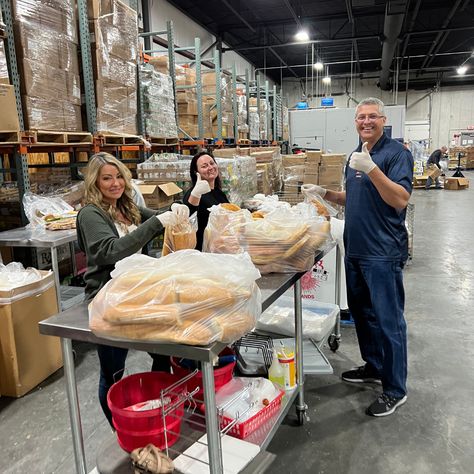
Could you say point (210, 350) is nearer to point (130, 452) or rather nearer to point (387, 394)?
point (130, 452)

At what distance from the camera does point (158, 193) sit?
4676 mm

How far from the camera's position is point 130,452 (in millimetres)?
1657

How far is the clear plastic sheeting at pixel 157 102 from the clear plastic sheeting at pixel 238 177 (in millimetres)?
1362

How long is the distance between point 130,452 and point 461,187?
15193 millimetres

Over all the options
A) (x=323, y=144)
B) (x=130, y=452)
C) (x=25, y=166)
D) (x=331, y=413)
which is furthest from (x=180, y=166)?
(x=323, y=144)

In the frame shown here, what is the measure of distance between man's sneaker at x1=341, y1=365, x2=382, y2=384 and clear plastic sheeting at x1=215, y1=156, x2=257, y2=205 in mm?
2172

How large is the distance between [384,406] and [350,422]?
236 mm

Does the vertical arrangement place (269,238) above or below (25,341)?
above

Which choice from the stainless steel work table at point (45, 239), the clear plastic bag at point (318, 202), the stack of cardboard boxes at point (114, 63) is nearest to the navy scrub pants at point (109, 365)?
the stainless steel work table at point (45, 239)

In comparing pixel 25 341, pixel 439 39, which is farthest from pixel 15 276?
pixel 439 39

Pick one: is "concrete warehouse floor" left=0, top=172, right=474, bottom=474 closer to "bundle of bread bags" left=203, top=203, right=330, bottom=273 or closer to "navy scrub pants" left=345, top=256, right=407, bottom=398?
"navy scrub pants" left=345, top=256, right=407, bottom=398

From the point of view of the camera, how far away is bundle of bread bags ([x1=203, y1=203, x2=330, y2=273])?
204cm

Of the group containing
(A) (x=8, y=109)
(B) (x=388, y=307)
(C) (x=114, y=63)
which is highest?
(C) (x=114, y=63)

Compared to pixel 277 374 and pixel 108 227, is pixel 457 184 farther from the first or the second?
pixel 108 227
